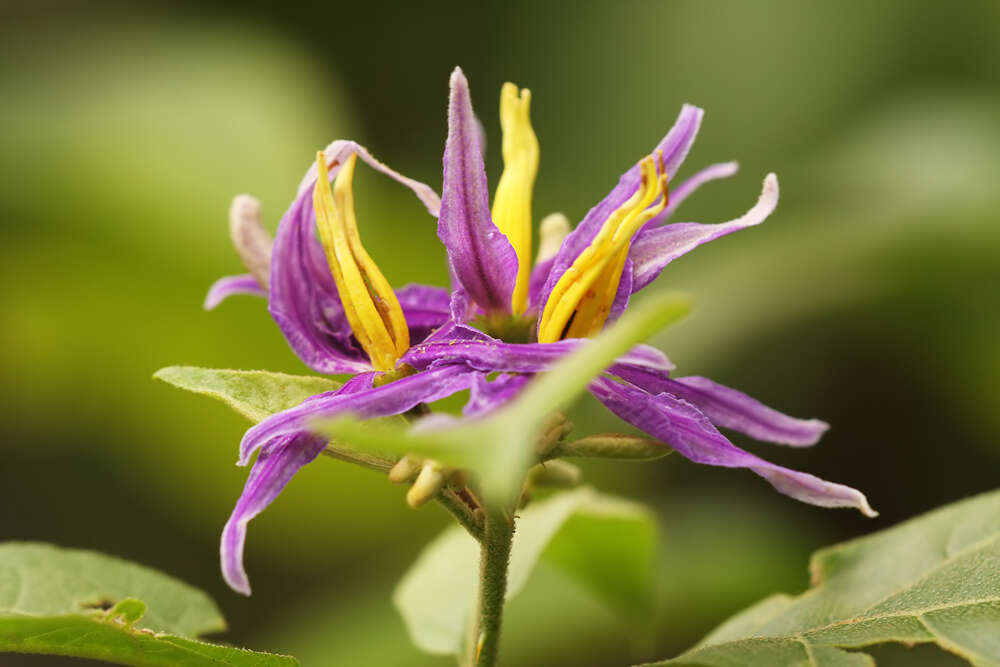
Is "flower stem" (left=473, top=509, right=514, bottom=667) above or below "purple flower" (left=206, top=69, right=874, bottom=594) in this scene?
below

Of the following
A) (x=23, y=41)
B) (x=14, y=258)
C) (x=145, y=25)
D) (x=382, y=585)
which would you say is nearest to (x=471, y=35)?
(x=145, y=25)

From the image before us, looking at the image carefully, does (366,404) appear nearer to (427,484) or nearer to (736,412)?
(427,484)

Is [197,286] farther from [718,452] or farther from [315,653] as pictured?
[718,452]

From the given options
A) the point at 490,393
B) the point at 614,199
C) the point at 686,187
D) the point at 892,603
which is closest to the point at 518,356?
the point at 490,393

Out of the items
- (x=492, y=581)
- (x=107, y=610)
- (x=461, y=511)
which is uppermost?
(x=461, y=511)

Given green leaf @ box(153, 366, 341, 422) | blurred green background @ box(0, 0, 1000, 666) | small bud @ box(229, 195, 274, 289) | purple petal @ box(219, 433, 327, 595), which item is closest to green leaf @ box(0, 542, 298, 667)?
Answer: purple petal @ box(219, 433, 327, 595)

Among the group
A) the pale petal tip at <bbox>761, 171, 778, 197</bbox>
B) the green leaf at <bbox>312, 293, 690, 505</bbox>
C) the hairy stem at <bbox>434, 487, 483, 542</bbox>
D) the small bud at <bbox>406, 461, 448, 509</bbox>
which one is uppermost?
the pale petal tip at <bbox>761, 171, 778, 197</bbox>

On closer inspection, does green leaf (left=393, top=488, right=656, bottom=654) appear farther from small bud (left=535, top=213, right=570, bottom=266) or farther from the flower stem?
small bud (left=535, top=213, right=570, bottom=266)
